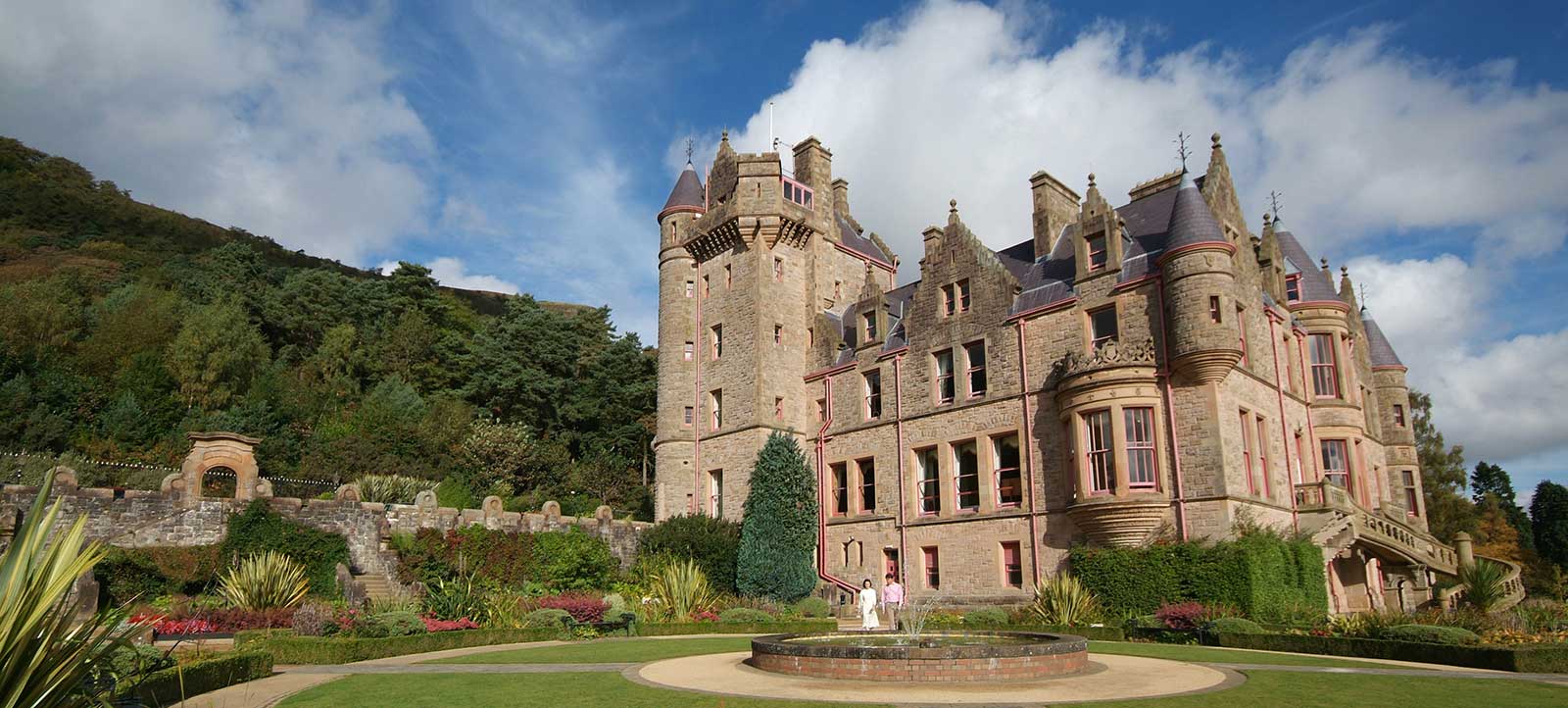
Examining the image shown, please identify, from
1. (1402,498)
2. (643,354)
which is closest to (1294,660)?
(1402,498)

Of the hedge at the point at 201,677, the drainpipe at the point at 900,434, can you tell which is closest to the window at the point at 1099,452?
the drainpipe at the point at 900,434

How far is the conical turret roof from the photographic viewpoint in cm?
2431

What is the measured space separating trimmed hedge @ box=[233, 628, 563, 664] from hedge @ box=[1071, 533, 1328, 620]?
1542cm

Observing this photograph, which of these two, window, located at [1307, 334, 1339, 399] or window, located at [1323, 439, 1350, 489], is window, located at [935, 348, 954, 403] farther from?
window, located at [1323, 439, 1350, 489]

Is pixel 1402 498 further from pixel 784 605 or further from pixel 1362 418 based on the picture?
pixel 784 605

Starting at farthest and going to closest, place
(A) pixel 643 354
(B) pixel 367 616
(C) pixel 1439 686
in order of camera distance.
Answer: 1. (A) pixel 643 354
2. (B) pixel 367 616
3. (C) pixel 1439 686

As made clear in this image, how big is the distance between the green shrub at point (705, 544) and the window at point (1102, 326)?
13.5 metres

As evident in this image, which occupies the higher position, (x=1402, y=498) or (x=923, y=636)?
(x=1402, y=498)

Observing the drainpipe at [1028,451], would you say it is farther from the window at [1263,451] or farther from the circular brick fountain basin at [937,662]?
the circular brick fountain basin at [937,662]

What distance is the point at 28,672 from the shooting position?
16.3 ft

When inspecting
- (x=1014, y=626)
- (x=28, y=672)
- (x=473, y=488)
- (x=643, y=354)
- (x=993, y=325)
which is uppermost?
(x=643, y=354)

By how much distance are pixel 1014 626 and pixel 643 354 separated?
36.5m

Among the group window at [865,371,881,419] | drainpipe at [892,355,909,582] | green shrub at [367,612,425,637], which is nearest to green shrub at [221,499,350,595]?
green shrub at [367,612,425,637]

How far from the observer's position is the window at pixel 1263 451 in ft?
83.5
